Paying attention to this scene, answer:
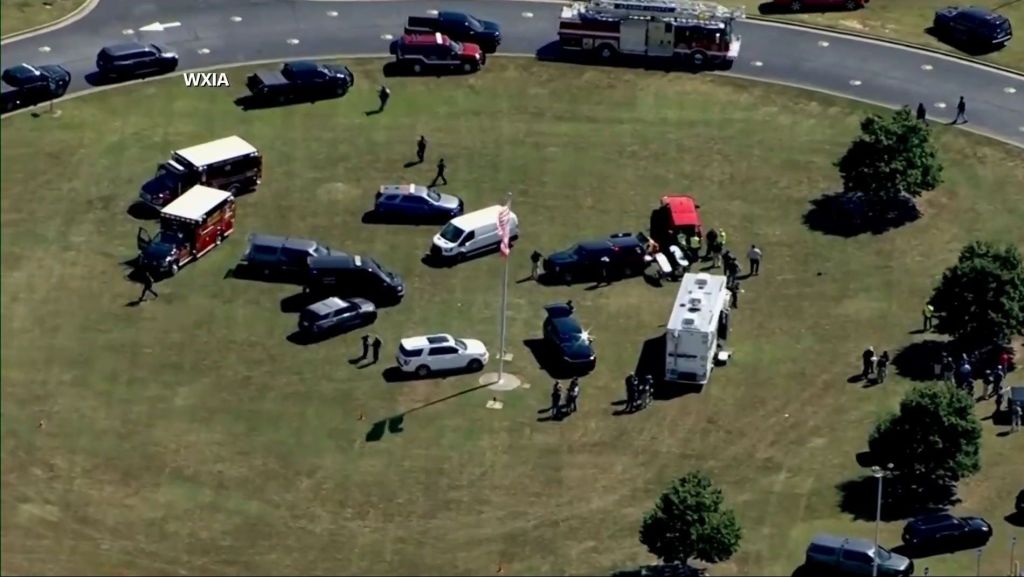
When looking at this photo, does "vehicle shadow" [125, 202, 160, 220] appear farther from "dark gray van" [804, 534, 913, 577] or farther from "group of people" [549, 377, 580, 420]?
"dark gray van" [804, 534, 913, 577]

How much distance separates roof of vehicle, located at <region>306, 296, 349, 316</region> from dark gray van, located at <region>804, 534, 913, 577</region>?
2967 cm

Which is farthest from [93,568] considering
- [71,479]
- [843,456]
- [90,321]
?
[843,456]

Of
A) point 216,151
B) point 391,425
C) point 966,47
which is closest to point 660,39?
point 966,47

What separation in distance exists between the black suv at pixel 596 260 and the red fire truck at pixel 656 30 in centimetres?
2435

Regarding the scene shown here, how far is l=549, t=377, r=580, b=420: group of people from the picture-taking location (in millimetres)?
124875

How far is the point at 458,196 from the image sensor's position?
144 metres

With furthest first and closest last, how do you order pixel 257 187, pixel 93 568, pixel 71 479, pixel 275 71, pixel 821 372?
1. pixel 275 71
2. pixel 257 187
3. pixel 821 372
4. pixel 71 479
5. pixel 93 568

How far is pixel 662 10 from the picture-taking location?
516 feet

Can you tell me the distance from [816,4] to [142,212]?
1866 inches

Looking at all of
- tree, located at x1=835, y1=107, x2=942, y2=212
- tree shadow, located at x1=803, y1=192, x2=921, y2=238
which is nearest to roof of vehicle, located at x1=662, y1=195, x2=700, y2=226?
tree shadow, located at x1=803, y1=192, x2=921, y2=238

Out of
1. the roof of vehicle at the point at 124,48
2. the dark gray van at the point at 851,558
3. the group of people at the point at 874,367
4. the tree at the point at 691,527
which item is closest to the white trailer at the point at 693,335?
the group of people at the point at 874,367

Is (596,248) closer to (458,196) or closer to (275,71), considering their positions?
(458,196)

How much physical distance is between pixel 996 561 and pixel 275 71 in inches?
2309

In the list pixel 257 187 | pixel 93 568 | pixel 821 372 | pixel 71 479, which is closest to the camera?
pixel 93 568
